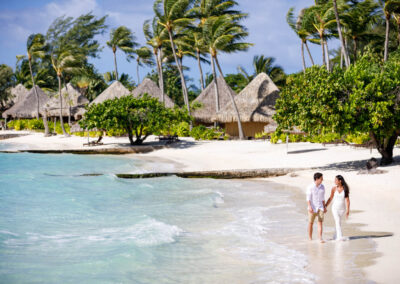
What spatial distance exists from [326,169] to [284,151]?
5.14 meters

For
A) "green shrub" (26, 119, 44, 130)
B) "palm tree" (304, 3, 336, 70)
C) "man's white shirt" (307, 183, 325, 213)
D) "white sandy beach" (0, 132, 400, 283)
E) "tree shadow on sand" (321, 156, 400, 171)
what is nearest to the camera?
"man's white shirt" (307, 183, 325, 213)

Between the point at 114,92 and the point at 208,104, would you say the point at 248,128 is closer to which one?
the point at 208,104

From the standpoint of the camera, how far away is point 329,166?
15.1 metres

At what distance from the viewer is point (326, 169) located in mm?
14523

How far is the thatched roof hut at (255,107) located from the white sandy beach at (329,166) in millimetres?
4368

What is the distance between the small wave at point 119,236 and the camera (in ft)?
28.9

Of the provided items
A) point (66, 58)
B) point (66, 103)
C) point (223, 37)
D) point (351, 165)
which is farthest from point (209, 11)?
point (351, 165)

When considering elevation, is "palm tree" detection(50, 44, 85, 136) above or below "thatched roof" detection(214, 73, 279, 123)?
above

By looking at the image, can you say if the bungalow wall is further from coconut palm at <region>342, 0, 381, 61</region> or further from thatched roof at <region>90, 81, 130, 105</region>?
thatched roof at <region>90, 81, 130, 105</region>

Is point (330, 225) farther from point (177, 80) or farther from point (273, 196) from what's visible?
point (177, 80)

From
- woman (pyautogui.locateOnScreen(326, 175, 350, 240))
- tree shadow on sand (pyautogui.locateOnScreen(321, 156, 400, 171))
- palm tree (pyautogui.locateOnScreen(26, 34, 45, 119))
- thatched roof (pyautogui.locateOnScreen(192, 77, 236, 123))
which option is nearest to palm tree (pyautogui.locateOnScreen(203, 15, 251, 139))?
thatched roof (pyautogui.locateOnScreen(192, 77, 236, 123))

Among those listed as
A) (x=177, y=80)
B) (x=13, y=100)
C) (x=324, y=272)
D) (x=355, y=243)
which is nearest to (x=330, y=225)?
(x=355, y=243)

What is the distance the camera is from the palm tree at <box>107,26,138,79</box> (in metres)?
43.2

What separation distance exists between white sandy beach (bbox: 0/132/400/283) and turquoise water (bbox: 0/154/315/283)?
1.19 meters
